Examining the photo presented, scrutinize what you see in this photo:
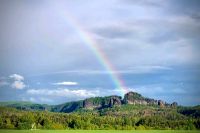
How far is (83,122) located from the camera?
376 feet

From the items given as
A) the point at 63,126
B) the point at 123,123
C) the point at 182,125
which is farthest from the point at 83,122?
the point at 182,125

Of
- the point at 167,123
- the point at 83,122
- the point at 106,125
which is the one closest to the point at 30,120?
the point at 83,122

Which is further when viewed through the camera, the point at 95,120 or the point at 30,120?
the point at 95,120

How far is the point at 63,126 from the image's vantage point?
Result: 115188mm

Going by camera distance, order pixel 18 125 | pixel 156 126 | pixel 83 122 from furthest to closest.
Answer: pixel 156 126
pixel 83 122
pixel 18 125

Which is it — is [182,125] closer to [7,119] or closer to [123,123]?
[123,123]

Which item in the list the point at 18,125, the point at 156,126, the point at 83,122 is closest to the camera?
the point at 18,125

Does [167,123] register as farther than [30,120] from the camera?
Yes

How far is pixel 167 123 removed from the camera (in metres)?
125

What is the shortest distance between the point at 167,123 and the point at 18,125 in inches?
2065

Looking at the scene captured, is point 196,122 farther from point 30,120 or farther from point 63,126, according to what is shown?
point 30,120

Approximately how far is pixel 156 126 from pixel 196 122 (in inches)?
615

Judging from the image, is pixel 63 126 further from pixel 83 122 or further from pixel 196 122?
pixel 196 122

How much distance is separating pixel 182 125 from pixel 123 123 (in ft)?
68.4
